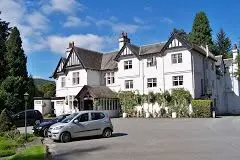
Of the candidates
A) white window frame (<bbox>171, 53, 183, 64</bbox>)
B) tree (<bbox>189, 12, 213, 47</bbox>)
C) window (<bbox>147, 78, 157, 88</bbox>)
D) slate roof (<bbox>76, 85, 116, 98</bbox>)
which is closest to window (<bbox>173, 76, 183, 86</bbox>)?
white window frame (<bbox>171, 53, 183, 64</bbox>)

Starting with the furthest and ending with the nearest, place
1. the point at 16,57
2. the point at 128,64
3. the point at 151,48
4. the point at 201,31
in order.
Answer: the point at 201,31, the point at 16,57, the point at 128,64, the point at 151,48

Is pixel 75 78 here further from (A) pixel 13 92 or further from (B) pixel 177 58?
(B) pixel 177 58

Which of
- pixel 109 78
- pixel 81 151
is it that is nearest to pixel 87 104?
pixel 109 78

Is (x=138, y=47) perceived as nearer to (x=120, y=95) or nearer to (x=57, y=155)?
(x=120, y=95)

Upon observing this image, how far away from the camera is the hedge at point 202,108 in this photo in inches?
1539

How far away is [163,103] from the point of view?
42.8 metres

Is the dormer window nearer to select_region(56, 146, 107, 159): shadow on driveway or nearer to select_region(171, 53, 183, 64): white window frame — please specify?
select_region(171, 53, 183, 64): white window frame

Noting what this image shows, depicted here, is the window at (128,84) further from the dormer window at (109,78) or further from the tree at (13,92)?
the tree at (13,92)

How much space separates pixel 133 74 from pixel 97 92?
5.46 m

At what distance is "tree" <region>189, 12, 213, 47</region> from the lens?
7779 centimetres

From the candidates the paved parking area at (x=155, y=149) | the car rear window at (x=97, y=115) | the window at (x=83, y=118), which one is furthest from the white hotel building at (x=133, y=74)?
the paved parking area at (x=155, y=149)

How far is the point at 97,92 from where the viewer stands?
148 feet

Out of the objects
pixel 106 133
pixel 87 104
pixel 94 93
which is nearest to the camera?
pixel 106 133

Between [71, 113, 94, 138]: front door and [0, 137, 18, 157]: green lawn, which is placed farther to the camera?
[71, 113, 94, 138]: front door
